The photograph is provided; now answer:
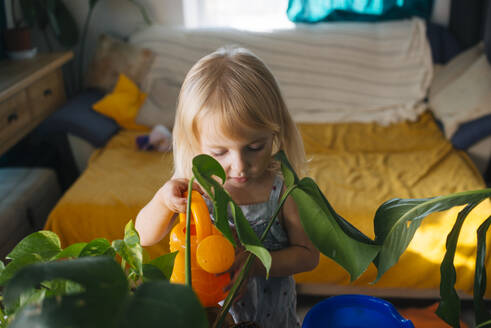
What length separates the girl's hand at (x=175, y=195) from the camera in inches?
29.5

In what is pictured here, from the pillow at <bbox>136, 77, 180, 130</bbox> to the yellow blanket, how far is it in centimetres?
14

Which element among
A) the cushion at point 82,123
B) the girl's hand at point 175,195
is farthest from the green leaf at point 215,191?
the cushion at point 82,123

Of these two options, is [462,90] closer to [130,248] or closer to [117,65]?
[117,65]

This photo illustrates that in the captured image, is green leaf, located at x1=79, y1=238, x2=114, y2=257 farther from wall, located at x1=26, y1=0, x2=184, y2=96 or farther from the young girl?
wall, located at x1=26, y1=0, x2=184, y2=96

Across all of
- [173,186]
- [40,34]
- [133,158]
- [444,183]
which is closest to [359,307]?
[173,186]

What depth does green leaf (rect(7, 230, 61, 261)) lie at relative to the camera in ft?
1.66

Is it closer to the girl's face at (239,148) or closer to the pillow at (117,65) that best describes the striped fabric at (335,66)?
the pillow at (117,65)

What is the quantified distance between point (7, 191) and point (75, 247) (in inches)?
66.3

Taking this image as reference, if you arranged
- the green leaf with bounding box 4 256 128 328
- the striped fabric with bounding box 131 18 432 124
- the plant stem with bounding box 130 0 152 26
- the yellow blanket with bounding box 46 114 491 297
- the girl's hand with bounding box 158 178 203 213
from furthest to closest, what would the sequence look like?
the plant stem with bounding box 130 0 152 26 < the striped fabric with bounding box 131 18 432 124 < the yellow blanket with bounding box 46 114 491 297 < the girl's hand with bounding box 158 178 203 213 < the green leaf with bounding box 4 256 128 328

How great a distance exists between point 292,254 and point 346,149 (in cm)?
152

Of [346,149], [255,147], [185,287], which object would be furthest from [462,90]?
[185,287]

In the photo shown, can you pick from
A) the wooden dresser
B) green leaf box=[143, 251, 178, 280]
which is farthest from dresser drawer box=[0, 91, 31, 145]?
green leaf box=[143, 251, 178, 280]

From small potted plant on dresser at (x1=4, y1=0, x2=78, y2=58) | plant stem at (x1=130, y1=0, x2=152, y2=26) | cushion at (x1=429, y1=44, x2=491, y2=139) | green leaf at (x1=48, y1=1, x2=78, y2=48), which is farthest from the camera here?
plant stem at (x1=130, y1=0, x2=152, y2=26)

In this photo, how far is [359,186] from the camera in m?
1.96
